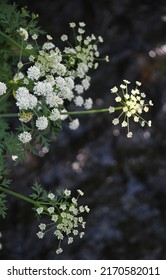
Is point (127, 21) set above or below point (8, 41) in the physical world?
above

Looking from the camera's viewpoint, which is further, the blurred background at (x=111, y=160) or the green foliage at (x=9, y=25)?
the blurred background at (x=111, y=160)

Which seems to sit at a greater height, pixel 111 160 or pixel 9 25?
pixel 111 160

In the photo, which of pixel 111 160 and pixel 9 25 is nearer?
pixel 9 25

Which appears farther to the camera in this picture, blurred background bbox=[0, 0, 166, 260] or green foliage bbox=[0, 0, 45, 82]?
blurred background bbox=[0, 0, 166, 260]

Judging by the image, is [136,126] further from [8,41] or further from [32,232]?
[8,41]
